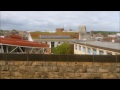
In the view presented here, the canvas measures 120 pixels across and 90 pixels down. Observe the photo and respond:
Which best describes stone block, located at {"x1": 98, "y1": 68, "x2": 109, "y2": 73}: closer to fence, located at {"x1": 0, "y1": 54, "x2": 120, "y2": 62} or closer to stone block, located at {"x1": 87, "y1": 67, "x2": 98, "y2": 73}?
stone block, located at {"x1": 87, "y1": 67, "x2": 98, "y2": 73}

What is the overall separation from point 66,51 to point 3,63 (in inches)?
680

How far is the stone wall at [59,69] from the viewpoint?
4.52 m

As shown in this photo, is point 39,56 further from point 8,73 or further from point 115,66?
point 115,66

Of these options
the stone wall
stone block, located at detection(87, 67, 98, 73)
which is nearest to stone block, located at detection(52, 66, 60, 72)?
the stone wall

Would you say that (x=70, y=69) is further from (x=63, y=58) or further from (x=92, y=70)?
(x=92, y=70)

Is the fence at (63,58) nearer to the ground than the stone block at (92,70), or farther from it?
farther from it

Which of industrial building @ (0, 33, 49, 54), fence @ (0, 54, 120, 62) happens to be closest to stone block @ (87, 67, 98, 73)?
fence @ (0, 54, 120, 62)

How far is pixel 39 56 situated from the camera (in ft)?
15.0

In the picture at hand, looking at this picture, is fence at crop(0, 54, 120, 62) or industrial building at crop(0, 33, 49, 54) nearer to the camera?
fence at crop(0, 54, 120, 62)

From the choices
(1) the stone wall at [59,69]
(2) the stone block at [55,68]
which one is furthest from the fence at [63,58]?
(2) the stone block at [55,68]

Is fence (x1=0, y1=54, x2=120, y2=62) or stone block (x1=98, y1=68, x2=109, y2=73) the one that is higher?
fence (x1=0, y1=54, x2=120, y2=62)

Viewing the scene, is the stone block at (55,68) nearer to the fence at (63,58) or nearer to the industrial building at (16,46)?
the fence at (63,58)

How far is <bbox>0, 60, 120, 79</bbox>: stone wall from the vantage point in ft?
14.8

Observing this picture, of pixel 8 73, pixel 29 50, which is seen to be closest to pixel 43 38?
pixel 29 50
